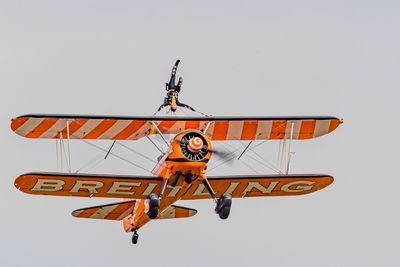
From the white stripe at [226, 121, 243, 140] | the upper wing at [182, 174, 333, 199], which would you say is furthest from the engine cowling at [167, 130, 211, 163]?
the white stripe at [226, 121, 243, 140]

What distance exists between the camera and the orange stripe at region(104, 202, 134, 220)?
26.8 metres

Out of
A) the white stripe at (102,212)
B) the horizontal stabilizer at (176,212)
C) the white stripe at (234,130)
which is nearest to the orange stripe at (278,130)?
the white stripe at (234,130)

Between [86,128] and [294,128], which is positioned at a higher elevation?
[294,128]

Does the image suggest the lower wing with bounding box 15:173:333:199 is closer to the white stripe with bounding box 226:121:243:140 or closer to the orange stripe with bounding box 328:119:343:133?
the orange stripe with bounding box 328:119:343:133

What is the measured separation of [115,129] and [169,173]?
2.48m

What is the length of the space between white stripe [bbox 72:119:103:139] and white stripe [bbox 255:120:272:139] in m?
4.54

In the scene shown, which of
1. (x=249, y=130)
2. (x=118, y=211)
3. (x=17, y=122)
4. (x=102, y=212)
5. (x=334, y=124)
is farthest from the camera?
(x=118, y=211)

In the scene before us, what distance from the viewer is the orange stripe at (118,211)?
88.1 ft

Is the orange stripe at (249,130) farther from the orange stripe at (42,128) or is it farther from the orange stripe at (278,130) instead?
the orange stripe at (42,128)

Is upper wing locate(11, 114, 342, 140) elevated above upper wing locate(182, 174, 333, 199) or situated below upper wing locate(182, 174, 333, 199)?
above

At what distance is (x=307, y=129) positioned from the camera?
26.2 metres

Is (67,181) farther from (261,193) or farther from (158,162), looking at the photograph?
(261,193)

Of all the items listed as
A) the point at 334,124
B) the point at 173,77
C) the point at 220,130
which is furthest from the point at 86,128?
the point at 334,124

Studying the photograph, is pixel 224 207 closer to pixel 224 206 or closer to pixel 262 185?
pixel 224 206
